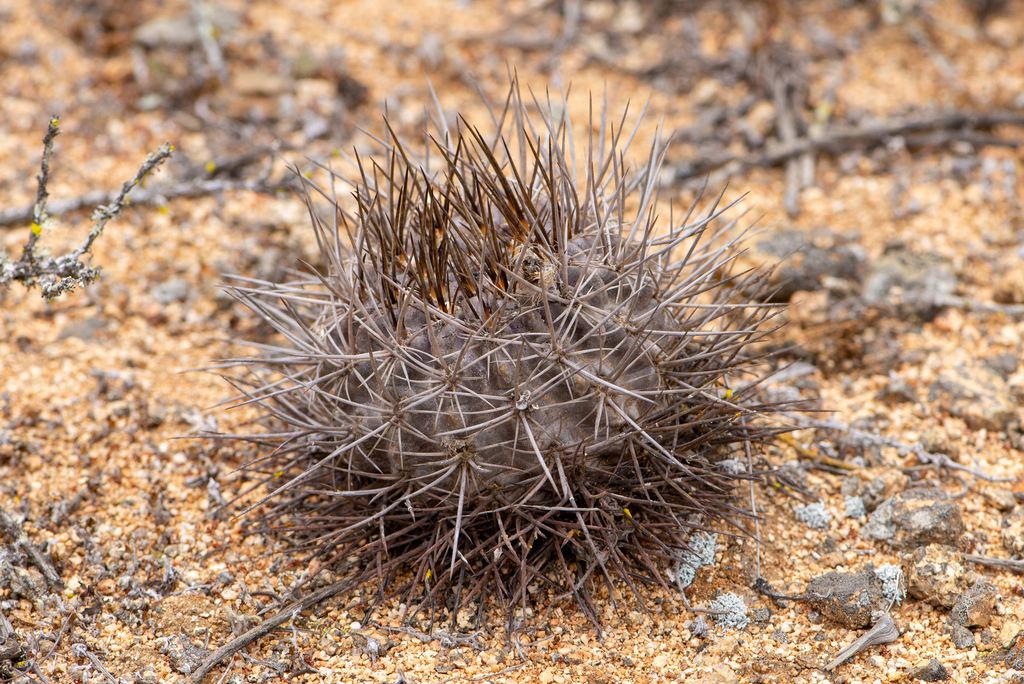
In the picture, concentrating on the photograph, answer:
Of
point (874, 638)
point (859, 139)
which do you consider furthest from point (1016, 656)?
point (859, 139)

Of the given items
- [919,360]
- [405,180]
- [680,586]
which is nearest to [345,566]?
[680,586]

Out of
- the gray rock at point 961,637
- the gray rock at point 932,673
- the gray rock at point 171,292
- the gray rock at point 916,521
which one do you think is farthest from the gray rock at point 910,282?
the gray rock at point 171,292

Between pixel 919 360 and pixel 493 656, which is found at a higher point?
pixel 919 360

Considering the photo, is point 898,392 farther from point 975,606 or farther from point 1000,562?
point 975,606

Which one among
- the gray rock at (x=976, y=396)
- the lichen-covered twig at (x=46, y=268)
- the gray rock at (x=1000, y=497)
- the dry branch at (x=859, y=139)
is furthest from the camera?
the dry branch at (x=859, y=139)

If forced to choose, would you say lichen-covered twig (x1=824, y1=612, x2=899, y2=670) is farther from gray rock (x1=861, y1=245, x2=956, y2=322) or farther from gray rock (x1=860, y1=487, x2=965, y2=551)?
gray rock (x1=861, y1=245, x2=956, y2=322)

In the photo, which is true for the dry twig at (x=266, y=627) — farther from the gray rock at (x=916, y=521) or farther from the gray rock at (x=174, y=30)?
the gray rock at (x=174, y=30)

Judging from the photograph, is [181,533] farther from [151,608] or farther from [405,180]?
[405,180]
